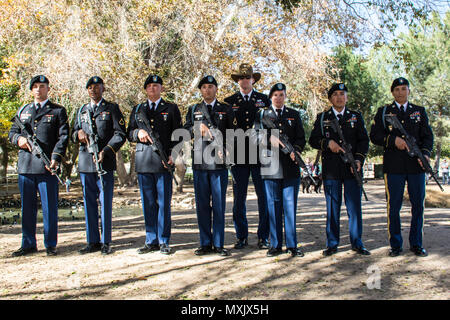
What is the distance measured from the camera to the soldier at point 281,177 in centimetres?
540

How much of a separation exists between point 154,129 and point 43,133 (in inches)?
59.2

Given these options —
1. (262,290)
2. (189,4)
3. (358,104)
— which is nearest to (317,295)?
(262,290)

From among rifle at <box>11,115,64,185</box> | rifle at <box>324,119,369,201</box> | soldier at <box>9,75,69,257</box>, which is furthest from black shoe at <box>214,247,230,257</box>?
rifle at <box>11,115,64,185</box>

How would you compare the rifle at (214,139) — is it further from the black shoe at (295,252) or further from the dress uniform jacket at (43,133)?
the dress uniform jacket at (43,133)

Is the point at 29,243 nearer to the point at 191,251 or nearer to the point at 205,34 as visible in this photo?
the point at 191,251

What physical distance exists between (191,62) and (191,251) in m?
10.8

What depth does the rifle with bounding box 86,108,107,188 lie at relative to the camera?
559cm

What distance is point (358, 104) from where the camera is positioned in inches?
1384

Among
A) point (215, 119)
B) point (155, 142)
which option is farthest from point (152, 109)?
point (215, 119)

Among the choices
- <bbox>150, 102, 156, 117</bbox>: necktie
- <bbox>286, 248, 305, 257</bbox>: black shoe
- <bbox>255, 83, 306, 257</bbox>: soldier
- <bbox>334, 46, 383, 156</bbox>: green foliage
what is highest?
<bbox>334, 46, 383, 156</bbox>: green foliage

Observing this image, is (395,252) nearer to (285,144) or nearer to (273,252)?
(273,252)

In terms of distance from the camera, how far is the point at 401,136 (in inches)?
217

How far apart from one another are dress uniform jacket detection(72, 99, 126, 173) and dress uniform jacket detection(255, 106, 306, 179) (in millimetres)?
1858

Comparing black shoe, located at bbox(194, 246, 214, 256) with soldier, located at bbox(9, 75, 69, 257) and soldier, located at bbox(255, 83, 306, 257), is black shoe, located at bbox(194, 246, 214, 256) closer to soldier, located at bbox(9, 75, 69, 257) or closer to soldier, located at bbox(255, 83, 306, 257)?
soldier, located at bbox(255, 83, 306, 257)
